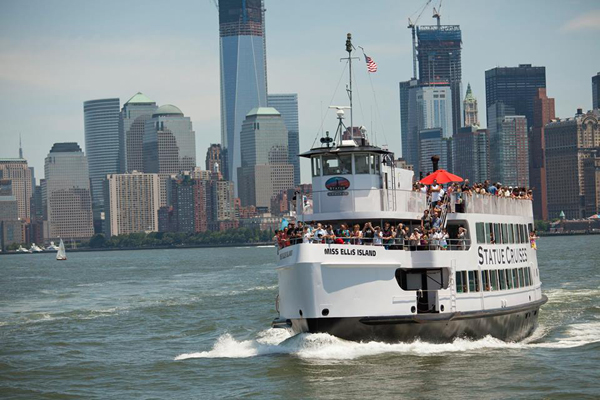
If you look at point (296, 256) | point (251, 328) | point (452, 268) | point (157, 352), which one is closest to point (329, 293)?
point (296, 256)

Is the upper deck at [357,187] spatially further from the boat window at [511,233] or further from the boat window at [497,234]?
the boat window at [511,233]

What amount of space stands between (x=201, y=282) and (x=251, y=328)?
43.0 metres

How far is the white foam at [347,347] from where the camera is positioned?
106ft

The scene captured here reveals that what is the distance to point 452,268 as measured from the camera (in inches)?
1344

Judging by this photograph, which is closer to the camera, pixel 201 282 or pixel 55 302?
pixel 55 302

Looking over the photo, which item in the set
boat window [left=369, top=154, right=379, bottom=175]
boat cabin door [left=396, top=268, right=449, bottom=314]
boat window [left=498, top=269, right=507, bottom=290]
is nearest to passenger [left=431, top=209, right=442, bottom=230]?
boat cabin door [left=396, top=268, right=449, bottom=314]

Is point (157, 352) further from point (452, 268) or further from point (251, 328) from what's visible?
point (452, 268)

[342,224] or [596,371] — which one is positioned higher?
[342,224]

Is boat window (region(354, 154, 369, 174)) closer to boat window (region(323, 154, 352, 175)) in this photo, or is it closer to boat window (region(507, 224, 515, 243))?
boat window (region(323, 154, 352, 175))

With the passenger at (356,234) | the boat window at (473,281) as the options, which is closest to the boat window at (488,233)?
the boat window at (473,281)

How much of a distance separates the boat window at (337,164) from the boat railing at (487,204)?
12.5ft

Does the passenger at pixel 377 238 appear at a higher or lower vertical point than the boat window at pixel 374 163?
lower

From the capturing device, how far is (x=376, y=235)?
107 feet

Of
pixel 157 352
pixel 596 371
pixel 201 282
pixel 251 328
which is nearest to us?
pixel 596 371
